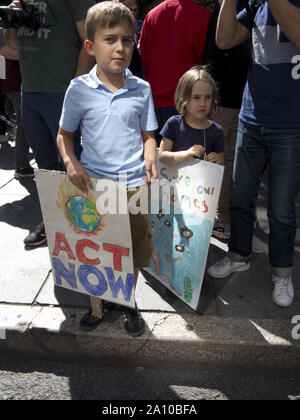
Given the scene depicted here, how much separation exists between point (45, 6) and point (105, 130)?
51.0 inches

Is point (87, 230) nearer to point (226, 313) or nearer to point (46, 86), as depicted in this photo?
point (226, 313)

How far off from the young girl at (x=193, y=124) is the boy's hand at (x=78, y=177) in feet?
1.89

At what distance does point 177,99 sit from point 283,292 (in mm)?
1401

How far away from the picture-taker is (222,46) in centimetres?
233

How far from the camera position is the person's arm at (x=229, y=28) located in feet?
6.95

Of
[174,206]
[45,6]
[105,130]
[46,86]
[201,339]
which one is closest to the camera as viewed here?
[105,130]

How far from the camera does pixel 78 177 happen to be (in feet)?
5.91

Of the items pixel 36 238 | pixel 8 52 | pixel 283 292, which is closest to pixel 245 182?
pixel 283 292

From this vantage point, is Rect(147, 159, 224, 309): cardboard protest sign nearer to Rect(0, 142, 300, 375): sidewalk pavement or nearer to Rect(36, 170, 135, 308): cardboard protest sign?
Rect(0, 142, 300, 375): sidewalk pavement

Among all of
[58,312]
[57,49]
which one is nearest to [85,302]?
[58,312]

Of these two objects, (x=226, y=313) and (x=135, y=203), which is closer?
Result: (x=135, y=203)

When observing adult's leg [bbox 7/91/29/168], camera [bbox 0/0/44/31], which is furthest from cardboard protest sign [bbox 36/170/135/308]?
adult's leg [bbox 7/91/29/168]

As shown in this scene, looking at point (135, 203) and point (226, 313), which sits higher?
point (135, 203)

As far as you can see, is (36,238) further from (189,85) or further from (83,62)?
(189,85)
